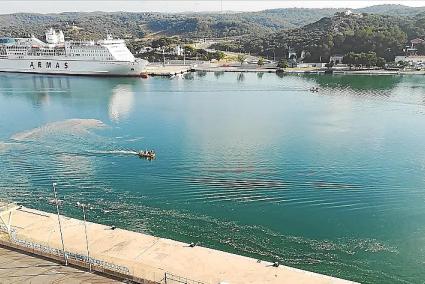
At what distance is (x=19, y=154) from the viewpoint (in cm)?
3266

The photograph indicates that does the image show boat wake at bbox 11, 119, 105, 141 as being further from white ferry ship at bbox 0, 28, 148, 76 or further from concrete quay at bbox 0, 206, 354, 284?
white ferry ship at bbox 0, 28, 148, 76

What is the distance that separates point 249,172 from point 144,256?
39.1 ft

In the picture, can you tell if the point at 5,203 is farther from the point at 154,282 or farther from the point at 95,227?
the point at 154,282

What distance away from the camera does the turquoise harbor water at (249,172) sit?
20.2m

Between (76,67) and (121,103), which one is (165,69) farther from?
(121,103)

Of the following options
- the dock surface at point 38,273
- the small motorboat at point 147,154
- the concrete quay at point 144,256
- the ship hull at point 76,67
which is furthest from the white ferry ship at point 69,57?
the dock surface at point 38,273

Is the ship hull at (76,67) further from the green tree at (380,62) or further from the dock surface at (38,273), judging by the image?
the dock surface at (38,273)

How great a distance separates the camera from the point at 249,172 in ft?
92.5

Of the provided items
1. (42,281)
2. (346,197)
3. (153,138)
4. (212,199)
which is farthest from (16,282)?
(153,138)

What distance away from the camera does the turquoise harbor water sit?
20.2m

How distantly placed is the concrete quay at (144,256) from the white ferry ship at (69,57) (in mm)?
→ 62183

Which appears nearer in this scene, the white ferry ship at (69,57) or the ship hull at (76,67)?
the ship hull at (76,67)

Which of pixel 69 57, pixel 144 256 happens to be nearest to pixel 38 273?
pixel 144 256

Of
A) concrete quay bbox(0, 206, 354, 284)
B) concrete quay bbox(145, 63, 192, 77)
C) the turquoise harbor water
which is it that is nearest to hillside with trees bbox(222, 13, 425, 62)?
concrete quay bbox(145, 63, 192, 77)
